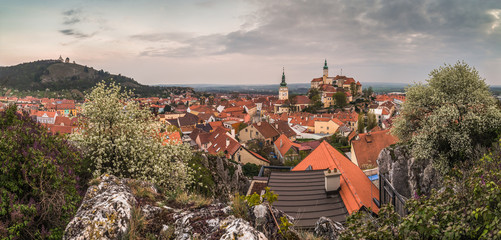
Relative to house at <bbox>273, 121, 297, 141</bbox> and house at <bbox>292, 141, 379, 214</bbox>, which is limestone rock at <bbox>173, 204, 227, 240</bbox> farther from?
house at <bbox>273, 121, 297, 141</bbox>

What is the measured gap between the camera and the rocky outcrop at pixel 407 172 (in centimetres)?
1434

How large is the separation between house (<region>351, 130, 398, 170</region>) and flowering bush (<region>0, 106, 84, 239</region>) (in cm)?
2927

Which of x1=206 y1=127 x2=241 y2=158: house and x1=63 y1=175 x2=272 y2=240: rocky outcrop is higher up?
x1=63 y1=175 x2=272 y2=240: rocky outcrop

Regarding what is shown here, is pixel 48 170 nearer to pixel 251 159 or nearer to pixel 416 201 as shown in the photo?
pixel 416 201

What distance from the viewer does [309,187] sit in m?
10.3

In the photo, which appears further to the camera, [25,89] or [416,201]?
[25,89]

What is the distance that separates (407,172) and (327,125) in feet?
183

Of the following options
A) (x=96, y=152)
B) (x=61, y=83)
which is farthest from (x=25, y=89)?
(x=96, y=152)

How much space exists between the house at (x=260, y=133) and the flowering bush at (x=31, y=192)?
166ft

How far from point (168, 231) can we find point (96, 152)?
682 cm

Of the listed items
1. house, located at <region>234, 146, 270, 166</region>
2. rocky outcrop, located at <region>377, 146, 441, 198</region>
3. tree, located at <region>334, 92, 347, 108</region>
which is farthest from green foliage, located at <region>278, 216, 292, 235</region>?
tree, located at <region>334, 92, 347, 108</region>

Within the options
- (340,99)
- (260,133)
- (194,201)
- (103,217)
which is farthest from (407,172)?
(340,99)

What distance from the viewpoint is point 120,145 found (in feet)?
30.4

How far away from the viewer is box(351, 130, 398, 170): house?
97.6ft
